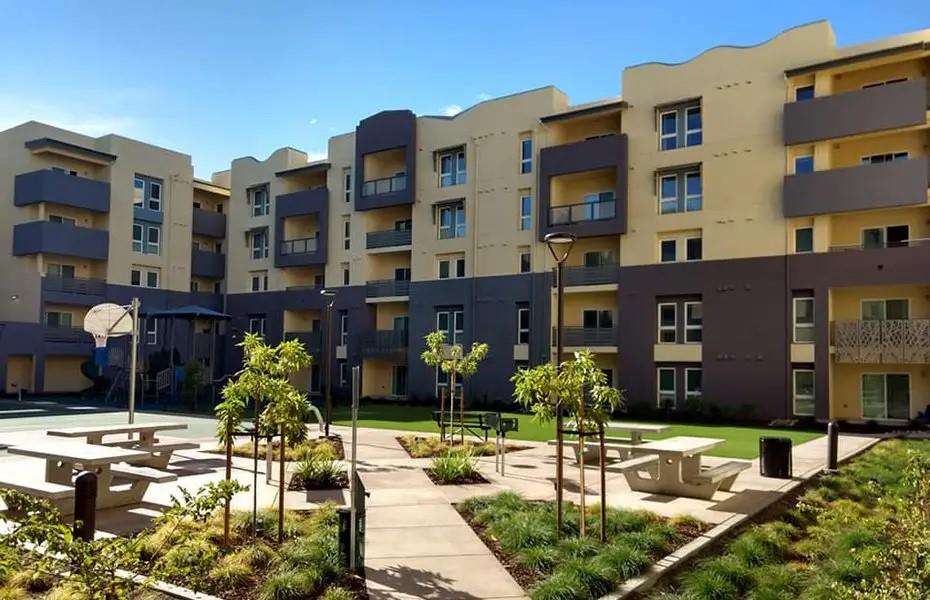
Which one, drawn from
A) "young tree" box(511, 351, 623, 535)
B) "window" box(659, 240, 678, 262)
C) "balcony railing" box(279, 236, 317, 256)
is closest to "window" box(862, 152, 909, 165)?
"window" box(659, 240, 678, 262)

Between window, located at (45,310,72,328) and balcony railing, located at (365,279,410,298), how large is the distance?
18337 millimetres

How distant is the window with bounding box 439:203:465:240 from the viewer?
3781 centimetres

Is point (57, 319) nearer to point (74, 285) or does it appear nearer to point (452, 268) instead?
point (74, 285)

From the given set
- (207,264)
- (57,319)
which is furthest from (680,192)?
(57,319)

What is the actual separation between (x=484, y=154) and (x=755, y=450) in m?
22.9

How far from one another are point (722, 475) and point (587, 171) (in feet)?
78.4

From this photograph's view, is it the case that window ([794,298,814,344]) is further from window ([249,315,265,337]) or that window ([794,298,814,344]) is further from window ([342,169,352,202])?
window ([249,315,265,337])

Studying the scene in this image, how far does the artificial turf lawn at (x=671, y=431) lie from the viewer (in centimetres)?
1875

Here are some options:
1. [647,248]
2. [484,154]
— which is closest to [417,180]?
[484,154]

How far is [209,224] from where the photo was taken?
50.2 metres

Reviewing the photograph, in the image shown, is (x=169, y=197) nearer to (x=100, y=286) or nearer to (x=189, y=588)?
(x=100, y=286)

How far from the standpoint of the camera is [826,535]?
8.73 meters

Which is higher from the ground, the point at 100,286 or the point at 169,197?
the point at 169,197

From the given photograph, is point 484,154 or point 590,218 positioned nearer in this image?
point 590,218
